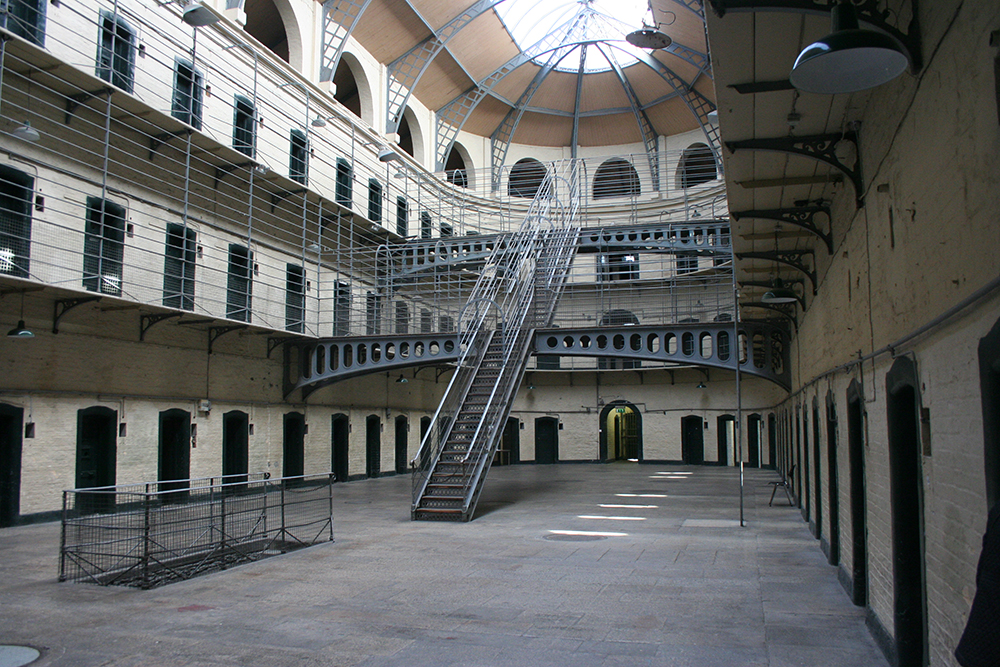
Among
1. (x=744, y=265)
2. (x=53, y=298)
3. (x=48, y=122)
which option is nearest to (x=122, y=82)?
(x=48, y=122)

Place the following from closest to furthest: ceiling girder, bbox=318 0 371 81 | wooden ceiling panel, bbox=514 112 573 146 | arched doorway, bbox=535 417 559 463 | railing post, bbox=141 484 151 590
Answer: railing post, bbox=141 484 151 590 < ceiling girder, bbox=318 0 371 81 < arched doorway, bbox=535 417 559 463 < wooden ceiling panel, bbox=514 112 573 146

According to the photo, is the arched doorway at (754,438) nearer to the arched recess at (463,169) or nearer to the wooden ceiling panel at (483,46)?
the arched recess at (463,169)

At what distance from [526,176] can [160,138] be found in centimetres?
1960

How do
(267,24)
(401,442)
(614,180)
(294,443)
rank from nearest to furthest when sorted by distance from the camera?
(294,443) < (267,24) < (401,442) < (614,180)

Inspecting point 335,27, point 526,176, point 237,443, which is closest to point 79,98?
point 237,443

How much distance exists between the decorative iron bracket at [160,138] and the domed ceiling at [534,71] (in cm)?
728

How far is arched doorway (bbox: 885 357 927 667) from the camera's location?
518 cm

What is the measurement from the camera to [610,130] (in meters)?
32.0

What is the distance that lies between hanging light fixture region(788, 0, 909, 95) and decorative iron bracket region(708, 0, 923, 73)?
→ 1.63ft

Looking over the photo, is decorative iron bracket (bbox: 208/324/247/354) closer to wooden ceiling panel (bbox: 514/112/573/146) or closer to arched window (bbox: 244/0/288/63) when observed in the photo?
arched window (bbox: 244/0/288/63)

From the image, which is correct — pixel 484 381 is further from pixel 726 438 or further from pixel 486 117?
pixel 486 117

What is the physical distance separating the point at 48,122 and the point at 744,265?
464 inches

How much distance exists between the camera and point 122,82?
558 inches

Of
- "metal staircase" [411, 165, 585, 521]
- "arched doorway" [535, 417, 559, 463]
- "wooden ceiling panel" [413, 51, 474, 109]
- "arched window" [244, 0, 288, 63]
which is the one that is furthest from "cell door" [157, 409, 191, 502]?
"arched doorway" [535, 417, 559, 463]
